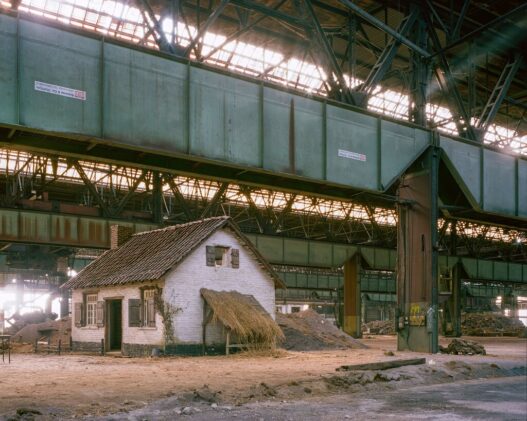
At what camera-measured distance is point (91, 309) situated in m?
28.9

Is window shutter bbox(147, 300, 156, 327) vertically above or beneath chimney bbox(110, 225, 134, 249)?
beneath

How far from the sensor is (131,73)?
1662 cm

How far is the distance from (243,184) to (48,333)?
54.6 feet

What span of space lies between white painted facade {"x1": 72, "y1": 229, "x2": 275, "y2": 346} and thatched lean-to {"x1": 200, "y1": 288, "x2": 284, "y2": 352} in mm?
512

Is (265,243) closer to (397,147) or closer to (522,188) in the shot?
(397,147)

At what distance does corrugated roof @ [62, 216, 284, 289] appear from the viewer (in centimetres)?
2508

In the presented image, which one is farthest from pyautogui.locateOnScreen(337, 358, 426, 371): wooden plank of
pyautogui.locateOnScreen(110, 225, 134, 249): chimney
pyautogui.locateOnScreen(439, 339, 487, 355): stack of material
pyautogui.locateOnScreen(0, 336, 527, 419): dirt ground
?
pyautogui.locateOnScreen(110, 225, 134, 249): chimney

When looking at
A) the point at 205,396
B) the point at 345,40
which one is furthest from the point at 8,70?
the point at 345,40

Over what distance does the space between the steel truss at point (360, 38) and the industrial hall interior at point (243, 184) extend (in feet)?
0.35

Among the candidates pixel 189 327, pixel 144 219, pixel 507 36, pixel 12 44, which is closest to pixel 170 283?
pixel 189 327

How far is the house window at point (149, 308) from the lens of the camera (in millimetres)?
24578

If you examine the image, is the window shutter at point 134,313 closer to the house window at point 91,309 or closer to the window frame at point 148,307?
the window frame at point 148,307

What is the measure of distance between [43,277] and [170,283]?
88.5 ft

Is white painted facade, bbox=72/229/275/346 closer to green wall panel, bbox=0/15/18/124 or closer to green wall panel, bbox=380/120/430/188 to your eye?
green wall panel, bbox=380/120/430/188
